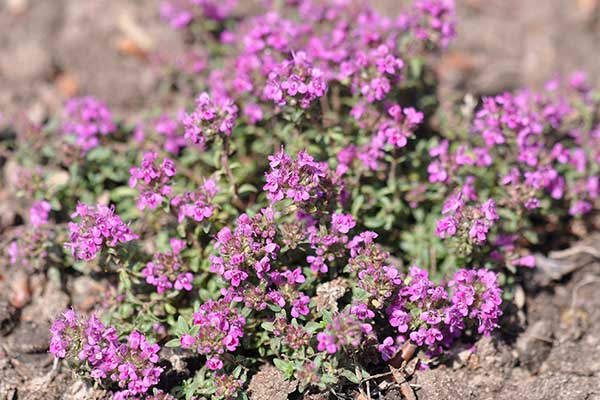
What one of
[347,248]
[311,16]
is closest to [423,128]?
[311,16]

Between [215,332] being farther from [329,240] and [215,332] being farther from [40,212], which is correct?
[40,212]

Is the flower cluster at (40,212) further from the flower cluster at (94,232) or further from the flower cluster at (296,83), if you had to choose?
the flower cluster at (296,83)

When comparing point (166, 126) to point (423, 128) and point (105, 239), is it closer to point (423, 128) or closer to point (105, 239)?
point (105, 239)

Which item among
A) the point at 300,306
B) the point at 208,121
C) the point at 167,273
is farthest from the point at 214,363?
the point at 208,121

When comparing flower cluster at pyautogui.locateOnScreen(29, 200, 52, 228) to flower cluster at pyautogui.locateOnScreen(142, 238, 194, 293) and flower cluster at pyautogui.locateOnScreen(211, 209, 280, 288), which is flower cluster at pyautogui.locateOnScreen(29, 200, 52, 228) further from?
flower cluster at pyautogui.locateOnScreen(211, 209, 280, 288)

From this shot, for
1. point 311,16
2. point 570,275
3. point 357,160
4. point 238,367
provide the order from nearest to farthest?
point 238,367, point 357,160, point 570,275, point 311,16

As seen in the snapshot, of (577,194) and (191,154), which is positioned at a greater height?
(191,154)

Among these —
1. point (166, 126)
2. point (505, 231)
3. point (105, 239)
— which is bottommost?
point (505, 231)
